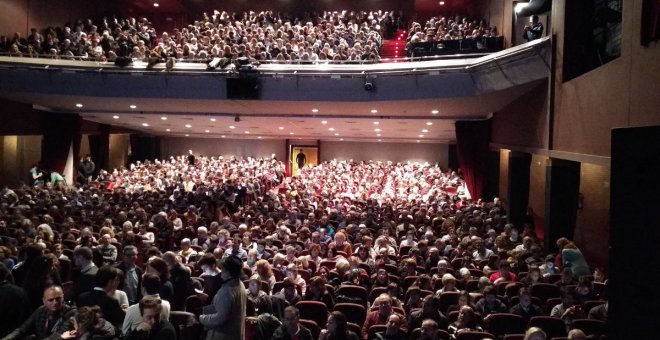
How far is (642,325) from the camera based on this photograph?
141 inches

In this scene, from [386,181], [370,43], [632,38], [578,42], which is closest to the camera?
[632,38]

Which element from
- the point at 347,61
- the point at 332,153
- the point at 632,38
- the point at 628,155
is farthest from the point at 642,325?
the point at 332,153

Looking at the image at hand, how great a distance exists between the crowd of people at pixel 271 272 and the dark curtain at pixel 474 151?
6.48 ft

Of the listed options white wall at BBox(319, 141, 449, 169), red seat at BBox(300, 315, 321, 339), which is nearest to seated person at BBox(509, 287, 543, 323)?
red seat at BBox(300, 315, 321, 339)

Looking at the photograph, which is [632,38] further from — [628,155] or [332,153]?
[332,153]

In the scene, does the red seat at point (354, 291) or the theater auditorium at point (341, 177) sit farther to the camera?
the red seat at point (354, 291)

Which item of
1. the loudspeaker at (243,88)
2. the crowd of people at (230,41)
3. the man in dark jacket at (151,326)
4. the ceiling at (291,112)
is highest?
the crowd of people at (230,41)

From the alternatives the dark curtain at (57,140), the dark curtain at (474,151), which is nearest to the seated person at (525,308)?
the dark curtain at (474,151)

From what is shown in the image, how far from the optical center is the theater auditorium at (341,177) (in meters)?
5.04

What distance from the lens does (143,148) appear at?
30.7 meters

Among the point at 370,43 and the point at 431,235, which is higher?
the point at 370,43

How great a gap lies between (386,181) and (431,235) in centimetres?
1261

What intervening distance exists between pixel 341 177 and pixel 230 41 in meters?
7.18

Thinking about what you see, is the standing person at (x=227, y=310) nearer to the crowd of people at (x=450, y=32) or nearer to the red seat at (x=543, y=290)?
the red seat at (x=543, y=290)
